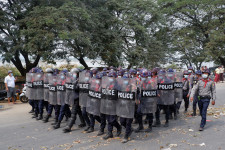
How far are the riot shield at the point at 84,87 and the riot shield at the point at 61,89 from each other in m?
0.72

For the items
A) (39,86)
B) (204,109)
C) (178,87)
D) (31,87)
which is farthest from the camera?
(31,87)

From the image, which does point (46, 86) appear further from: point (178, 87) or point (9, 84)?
point (9, 84)

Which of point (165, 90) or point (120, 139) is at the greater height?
point (165, 90)

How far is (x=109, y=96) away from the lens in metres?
6.09

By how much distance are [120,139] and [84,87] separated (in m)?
1.98

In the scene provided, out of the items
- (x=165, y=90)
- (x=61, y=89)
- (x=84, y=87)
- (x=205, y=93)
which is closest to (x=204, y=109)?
(x=205, y=93)

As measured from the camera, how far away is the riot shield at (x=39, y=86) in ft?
28.7

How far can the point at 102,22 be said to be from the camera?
63.5ft

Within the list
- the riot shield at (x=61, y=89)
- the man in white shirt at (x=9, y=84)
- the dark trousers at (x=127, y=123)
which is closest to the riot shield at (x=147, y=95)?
the dark trousers at (x=127, y=123)

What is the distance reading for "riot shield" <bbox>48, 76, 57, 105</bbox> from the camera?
781 cm

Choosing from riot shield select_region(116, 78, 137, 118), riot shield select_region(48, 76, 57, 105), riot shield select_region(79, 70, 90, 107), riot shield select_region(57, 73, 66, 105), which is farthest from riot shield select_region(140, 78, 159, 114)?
riot shield select_region(48, 76, 57, 105)

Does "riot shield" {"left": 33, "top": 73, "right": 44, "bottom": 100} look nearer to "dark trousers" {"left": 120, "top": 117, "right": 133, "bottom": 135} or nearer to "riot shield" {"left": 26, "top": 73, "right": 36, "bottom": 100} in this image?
"riot shield" {"left": 26, "top": 73, "right": 36, "bottom": 100}

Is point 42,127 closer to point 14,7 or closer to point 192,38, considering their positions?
point 14,7

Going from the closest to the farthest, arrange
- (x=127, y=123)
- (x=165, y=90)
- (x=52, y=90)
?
(x=127, y=123) < (x=165, y=90) < (x=52, y=90)
